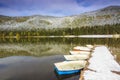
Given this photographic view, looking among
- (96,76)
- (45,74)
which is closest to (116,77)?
(96,76)

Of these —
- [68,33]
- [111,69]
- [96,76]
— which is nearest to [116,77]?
[96,76]

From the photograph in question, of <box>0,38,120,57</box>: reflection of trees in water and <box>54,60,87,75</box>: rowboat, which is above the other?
<box>54,60,87,75</box>: rowboat

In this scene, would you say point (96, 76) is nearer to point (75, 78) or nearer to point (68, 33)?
point (75, 78)

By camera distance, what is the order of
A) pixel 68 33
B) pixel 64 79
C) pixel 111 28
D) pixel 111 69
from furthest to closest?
pixel 68 33 → pixel 111 28 → pixel 64 79 → pixel 111 69

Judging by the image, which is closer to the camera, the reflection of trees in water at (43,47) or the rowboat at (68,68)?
the rowboat at (68,68)

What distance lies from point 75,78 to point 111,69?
14.0ft

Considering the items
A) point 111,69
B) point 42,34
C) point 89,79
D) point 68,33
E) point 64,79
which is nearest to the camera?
point 89,79

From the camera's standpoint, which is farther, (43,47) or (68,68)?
(43,47)

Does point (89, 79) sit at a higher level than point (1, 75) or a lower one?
higher

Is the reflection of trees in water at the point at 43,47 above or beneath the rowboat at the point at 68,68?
beneath

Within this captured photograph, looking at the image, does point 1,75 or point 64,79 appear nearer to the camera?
point 64,79

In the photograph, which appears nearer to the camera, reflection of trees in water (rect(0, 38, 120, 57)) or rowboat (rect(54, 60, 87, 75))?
rowboat (rect(54, 60, 87, 75))

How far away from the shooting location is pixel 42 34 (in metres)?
160

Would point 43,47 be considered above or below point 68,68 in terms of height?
below
